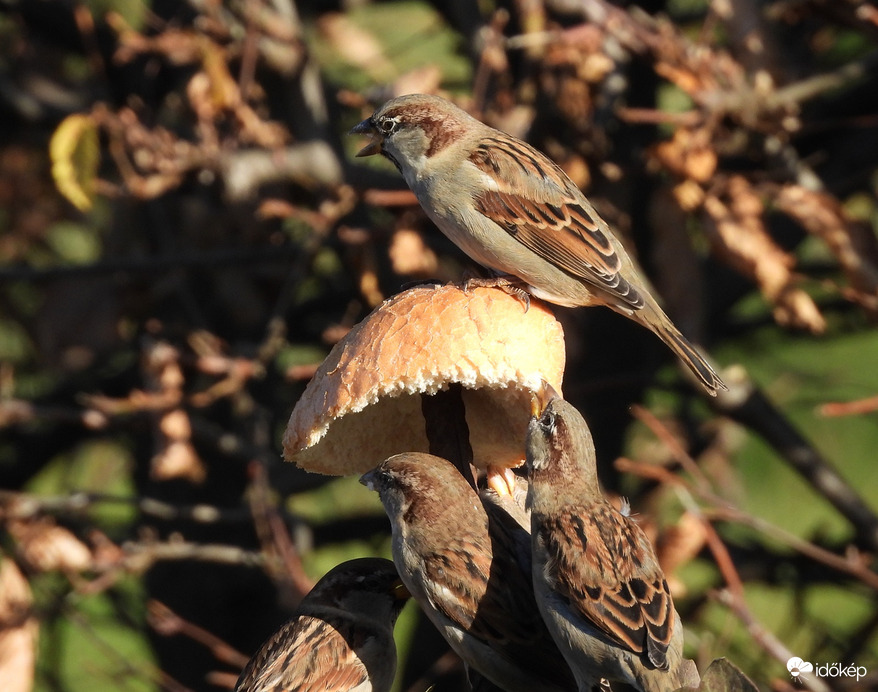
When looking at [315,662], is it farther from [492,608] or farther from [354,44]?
[354,44]

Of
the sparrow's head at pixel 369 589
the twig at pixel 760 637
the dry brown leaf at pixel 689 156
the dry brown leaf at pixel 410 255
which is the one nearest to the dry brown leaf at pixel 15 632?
the dry brown leaf at pixel 410 255

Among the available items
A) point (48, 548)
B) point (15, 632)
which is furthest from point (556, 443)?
point (15, 632)

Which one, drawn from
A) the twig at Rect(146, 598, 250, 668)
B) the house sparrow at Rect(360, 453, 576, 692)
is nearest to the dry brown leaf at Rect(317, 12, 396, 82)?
the twig at Rect(146, 598, 250, 668)

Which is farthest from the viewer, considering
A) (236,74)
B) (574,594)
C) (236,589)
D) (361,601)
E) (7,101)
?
(236,589)

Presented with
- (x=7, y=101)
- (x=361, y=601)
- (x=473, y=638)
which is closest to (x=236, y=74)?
(x=7, y=101)

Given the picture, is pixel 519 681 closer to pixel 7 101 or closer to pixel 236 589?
pixel 236 589

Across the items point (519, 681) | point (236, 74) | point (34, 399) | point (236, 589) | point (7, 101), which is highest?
point (519, 681)
